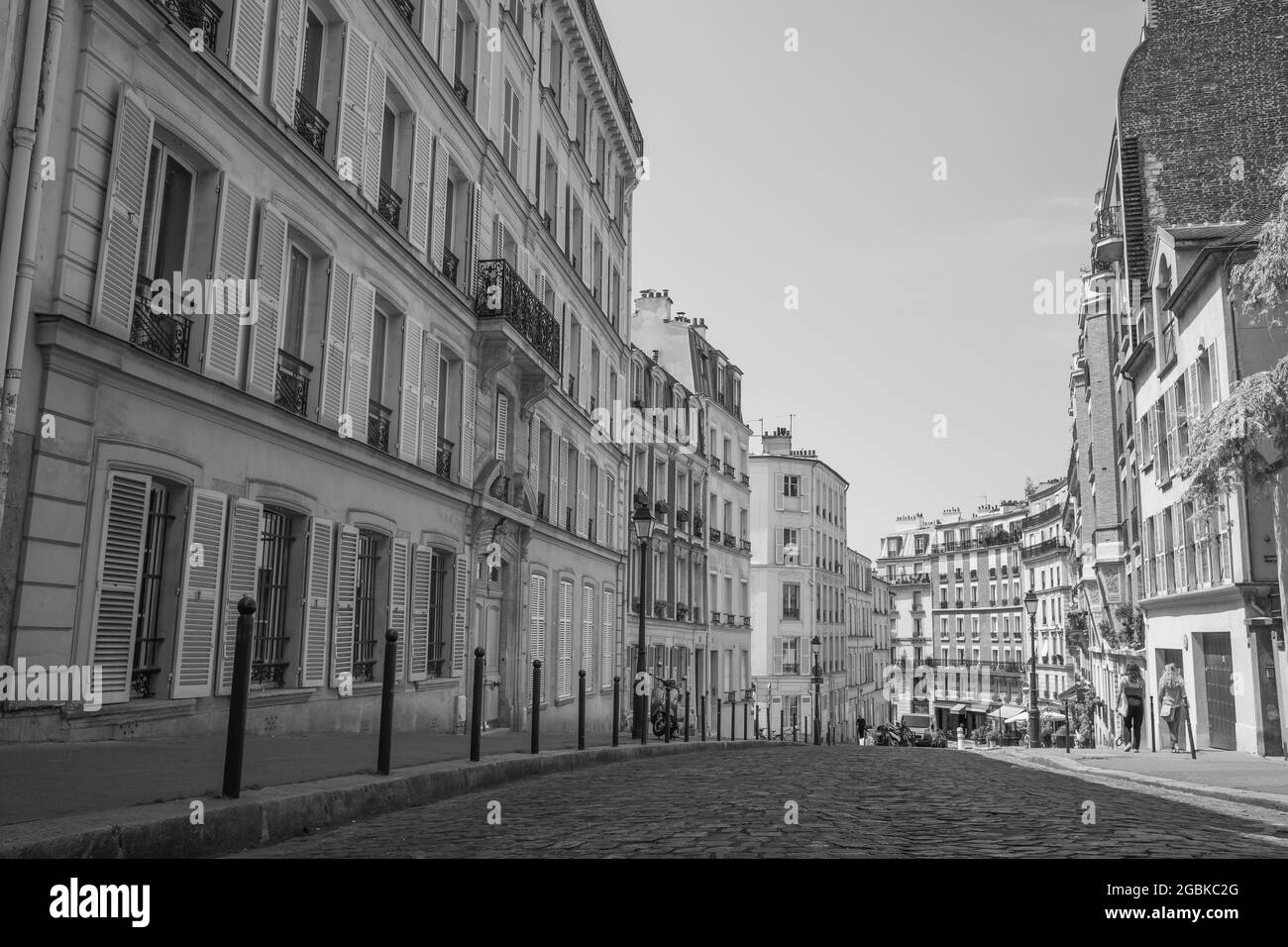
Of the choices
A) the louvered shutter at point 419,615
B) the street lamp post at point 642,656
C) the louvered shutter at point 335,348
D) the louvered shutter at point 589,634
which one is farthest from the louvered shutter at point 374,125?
the louvered shutter at point 589,634

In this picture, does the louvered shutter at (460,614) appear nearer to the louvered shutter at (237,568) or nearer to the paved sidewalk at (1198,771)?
the louvered shutter at (237,568)

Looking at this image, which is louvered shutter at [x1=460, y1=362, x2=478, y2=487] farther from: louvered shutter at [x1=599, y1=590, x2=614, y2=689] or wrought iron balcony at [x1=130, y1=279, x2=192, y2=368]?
louvered shutter at [x1=599, y1=590, x2=614, y2=689]

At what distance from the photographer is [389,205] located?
1502 cm

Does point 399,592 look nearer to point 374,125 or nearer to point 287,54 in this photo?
point 374,125

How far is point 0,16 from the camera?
25.8 ft

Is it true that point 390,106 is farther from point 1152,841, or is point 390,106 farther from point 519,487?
point 1152,841

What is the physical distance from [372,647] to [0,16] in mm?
8618

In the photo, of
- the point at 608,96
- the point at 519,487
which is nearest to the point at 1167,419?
the point at 519,487

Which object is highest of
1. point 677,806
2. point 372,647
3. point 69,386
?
point 69,386

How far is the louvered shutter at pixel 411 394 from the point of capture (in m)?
15.1

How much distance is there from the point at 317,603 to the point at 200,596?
242 cm

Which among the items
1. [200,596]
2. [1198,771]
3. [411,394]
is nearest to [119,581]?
[200,596]

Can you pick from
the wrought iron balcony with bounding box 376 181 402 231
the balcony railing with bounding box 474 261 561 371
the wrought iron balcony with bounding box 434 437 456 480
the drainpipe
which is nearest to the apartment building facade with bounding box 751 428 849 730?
the balcony railing with bounding box 474 261 561 371
